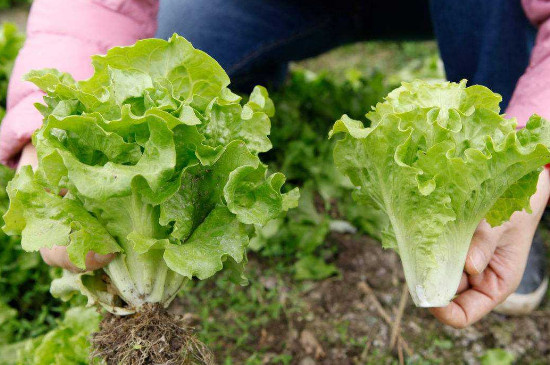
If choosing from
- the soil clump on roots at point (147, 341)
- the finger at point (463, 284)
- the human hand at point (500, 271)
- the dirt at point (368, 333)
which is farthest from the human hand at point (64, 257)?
the finger at point (463, 284)

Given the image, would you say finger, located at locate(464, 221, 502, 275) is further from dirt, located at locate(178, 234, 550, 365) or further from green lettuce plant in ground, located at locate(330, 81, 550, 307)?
dirt, located at locate(178, 234, 550, 365)

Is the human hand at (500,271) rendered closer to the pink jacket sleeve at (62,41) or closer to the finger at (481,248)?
the finger at (481,248)

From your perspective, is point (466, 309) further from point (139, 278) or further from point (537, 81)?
point (139, 278)

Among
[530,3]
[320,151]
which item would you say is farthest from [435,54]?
[530,3]

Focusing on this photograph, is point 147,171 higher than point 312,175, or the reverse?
point 147,171

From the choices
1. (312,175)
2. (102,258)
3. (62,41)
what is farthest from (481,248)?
(62,41)

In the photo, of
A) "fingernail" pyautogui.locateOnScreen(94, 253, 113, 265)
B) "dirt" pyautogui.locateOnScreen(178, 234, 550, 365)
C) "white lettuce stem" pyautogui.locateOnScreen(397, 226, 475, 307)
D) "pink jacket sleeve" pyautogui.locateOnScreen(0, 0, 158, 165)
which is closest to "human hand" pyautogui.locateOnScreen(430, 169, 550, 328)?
"white lettuce stem" pyautogui.locateOnScreen(397, 226, 475, 307)

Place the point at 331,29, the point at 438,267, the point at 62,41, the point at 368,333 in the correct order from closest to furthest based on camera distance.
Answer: the point at 438,267 → the point at 62,41 → the point at 368,333 → the point at 331,29
